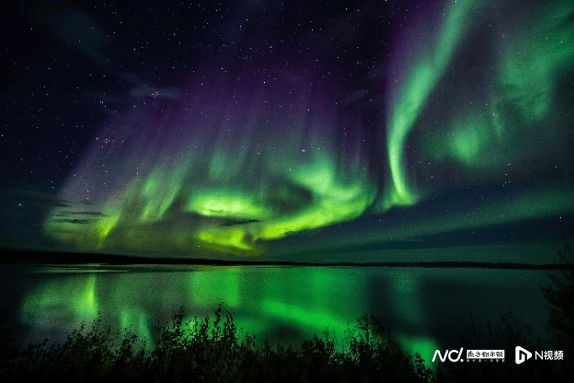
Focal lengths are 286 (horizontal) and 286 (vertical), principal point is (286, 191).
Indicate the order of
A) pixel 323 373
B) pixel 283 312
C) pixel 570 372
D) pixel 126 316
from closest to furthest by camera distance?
pixel 570 372
pixel 323 373
pixel 126 316
pixel 283 312

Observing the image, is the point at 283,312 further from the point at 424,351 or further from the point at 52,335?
the point at 52,335

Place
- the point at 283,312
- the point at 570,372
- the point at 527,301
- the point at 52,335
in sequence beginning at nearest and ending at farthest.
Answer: the point at 570,372, the point at 52,335, the point at 283,312, the point at 527,301

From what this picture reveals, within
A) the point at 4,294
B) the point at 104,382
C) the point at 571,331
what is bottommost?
the point at 4,294

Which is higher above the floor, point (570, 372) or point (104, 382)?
point (570, 372)

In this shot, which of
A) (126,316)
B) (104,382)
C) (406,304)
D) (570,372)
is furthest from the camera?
(406,304)

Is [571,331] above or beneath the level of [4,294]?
above

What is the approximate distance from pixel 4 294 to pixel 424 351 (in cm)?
6532

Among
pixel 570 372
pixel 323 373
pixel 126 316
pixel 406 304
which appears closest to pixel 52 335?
pixel 126 316

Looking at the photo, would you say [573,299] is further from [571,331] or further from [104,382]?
[104,382]

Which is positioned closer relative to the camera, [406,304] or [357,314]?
[357,314]

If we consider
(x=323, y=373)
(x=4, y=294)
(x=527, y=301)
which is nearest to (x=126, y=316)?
(x=323, y=373)

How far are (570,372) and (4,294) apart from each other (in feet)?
233

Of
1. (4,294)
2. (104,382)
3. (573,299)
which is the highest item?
(573,299)

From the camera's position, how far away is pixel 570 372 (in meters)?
6.32
